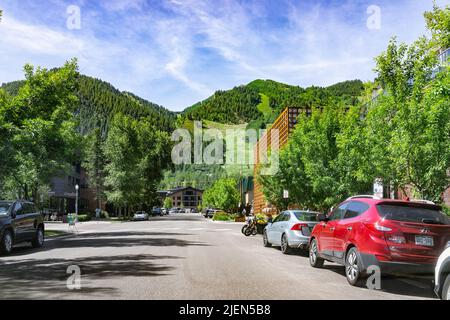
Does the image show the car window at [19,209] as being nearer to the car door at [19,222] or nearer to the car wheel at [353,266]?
the car door at [19,222]

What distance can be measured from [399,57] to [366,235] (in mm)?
10696

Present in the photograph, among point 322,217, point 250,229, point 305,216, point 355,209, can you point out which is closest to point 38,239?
point 305,216

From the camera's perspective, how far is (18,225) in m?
16.4

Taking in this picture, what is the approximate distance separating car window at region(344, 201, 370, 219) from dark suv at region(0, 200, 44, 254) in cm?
1047

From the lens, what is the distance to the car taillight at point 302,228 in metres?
16.1

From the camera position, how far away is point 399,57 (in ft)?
59.1

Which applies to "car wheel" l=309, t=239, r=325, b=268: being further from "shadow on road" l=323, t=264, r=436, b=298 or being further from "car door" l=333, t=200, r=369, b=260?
"car door" l=333, t=200, r=369, b=260

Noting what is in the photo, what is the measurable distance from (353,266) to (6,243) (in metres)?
10.8

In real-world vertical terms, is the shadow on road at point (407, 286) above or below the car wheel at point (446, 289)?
below

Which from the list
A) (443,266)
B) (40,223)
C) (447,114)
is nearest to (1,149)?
(40,223)

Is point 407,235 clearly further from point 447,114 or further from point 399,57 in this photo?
point 399,57

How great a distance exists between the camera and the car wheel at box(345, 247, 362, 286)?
953 cm

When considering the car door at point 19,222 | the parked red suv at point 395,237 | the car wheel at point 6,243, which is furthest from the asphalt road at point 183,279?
the car door at point 19,222

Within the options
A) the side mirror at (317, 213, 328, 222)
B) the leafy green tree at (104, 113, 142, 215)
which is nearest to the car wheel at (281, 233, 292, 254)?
the side mirror at (317, 213, 328, 222)
